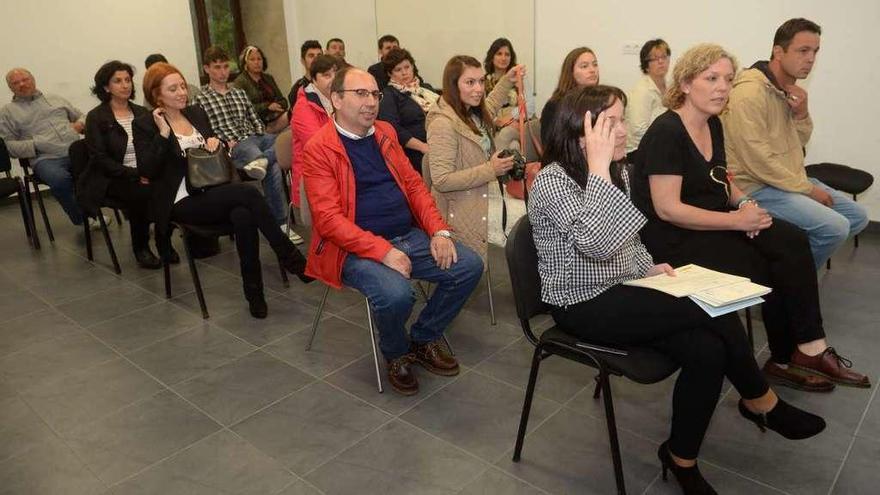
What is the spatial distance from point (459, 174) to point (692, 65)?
3.44ft

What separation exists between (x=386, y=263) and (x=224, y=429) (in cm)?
85

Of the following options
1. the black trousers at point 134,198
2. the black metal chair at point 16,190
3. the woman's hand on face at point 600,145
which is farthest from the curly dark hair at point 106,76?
the woman's hand on face at point 600,145

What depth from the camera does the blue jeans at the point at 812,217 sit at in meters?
2.70

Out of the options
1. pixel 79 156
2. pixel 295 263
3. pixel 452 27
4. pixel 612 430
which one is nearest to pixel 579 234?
pixel 612 430

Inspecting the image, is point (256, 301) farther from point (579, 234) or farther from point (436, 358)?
point (579, 234)

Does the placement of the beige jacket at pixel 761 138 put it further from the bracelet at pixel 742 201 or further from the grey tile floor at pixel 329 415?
the grey tile floor at pixel 329 415

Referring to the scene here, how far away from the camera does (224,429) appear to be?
91.0 inches

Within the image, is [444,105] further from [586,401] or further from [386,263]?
[586,401]

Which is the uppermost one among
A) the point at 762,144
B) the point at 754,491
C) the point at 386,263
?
the point at 762,144

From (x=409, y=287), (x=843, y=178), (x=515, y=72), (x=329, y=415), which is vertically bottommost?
(x=329, y=415)

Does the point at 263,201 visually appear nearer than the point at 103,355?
No

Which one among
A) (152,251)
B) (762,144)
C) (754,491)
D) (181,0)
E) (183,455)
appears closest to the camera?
(754,491)

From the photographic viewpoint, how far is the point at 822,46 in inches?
160

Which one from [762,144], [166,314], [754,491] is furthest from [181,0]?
→ [754,491]
